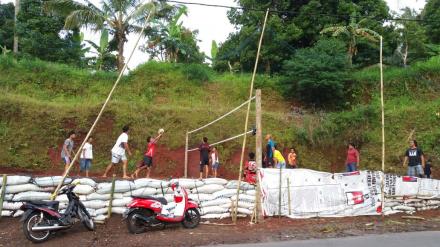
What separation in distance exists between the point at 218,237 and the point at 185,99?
1464cm

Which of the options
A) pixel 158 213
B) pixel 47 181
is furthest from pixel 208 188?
pixel 47 181

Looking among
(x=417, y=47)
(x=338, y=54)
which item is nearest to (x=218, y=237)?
(x=338, y=54)

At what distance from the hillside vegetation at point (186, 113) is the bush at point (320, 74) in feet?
2.96

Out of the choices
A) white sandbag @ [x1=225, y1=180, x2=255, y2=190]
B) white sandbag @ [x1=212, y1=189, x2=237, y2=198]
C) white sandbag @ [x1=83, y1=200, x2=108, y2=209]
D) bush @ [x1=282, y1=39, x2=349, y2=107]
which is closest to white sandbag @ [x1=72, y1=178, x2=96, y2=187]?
white sandbag @ [x1=83, y1=200, x2=108, y2=209]

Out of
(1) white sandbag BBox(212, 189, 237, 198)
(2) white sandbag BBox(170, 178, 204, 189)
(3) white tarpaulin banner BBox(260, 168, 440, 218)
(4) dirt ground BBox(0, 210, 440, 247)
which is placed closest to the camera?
(4) dirt ground BBox(0, 210, 440, 247)

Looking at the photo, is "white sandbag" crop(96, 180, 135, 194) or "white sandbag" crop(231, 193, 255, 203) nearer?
"white sandbag" crop(96, 180, 135, 194)

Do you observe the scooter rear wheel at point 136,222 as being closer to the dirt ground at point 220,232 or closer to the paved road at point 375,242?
the dirt ground at point 220,232

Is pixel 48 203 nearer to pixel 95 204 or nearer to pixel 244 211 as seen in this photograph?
pixel 95 204

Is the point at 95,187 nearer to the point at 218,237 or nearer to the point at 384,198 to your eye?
the point at 218,237

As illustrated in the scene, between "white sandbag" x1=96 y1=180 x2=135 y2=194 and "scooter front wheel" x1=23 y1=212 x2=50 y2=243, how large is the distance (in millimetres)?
1737

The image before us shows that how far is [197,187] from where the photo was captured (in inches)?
428

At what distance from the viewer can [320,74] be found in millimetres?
21938

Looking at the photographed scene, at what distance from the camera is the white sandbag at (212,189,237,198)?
1099 cm

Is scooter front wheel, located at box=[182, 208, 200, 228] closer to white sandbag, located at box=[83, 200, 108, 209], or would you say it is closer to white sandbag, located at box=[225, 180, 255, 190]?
white sandbag, located at box=[225, 180, 255, 190]
